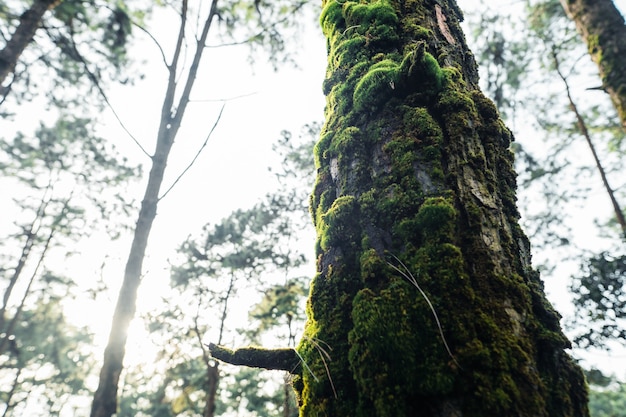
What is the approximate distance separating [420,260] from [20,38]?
7.44m

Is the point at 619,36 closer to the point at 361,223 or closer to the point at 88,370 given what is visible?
the point at 361,223

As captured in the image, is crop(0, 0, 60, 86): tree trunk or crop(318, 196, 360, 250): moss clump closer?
crop(318, 196, 360, 250): moss clump

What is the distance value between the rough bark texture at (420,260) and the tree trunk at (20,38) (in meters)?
6.25

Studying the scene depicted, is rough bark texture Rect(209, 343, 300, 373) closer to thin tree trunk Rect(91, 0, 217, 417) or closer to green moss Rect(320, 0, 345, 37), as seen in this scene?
thin tree trunk Rect(91, 0, 217, 417)

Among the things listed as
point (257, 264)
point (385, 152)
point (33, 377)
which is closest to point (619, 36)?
point (385, 152)

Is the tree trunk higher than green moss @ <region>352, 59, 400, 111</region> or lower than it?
higher

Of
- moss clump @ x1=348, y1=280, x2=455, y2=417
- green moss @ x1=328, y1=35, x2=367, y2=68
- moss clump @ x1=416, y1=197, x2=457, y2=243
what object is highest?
green moss @ x1=328, y1=35, x2=367, y2=68

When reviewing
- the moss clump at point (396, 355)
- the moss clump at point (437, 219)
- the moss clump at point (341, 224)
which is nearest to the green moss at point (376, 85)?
the moss clump at point (341, 224)

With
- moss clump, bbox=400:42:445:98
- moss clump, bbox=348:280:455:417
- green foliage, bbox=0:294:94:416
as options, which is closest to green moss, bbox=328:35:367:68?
moss clump, bbox=400:42:445:98

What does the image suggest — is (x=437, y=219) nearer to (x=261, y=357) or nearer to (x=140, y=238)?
(x=261, y=357)

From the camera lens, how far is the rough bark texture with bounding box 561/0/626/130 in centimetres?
370

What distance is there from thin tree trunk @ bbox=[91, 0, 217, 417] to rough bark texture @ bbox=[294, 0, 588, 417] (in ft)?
7.76

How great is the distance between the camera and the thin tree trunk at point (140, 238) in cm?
291

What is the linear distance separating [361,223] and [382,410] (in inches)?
30.7
